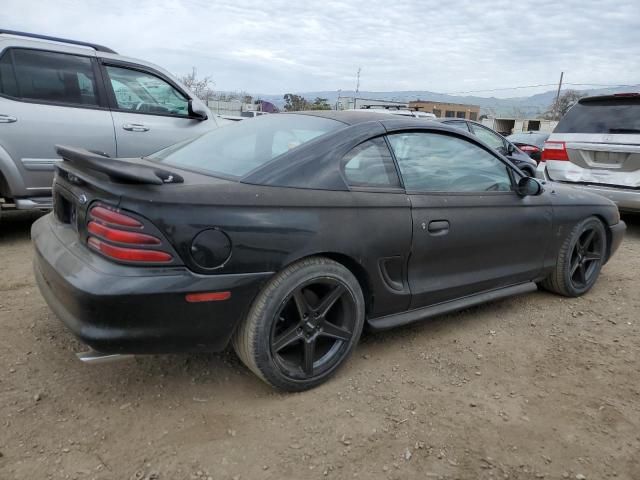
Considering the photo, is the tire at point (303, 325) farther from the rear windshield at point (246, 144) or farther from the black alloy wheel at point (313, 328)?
the rear windshield at point (246, 144)

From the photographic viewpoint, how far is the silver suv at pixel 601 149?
5.77 meters

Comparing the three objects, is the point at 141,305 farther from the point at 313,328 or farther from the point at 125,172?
the point at 313,328

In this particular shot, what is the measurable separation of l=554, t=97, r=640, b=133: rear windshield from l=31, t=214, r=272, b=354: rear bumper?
542cm

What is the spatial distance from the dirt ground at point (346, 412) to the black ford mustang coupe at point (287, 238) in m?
0.26

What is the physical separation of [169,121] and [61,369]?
11.1 ft

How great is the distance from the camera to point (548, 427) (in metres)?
2.39

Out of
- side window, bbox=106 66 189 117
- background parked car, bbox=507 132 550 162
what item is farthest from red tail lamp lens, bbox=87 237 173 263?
background parked car, bbox=507 132 550 162

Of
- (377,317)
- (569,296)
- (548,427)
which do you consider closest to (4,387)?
(377,317)

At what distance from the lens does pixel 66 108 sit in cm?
469

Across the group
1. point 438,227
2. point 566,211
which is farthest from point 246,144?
point 566,211

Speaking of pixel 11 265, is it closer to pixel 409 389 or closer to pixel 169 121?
pixel 169 121

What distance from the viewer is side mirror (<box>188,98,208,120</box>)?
547 centimetres

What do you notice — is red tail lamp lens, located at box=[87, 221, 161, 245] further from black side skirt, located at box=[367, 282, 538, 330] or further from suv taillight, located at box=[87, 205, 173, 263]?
black side skirt, located at box=[367, 282, 538, 330]

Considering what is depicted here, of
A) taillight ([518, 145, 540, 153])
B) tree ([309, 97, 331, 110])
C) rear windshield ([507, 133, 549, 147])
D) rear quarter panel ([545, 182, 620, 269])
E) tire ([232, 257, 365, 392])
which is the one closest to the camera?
tire ([232, 257, 365, 392])
